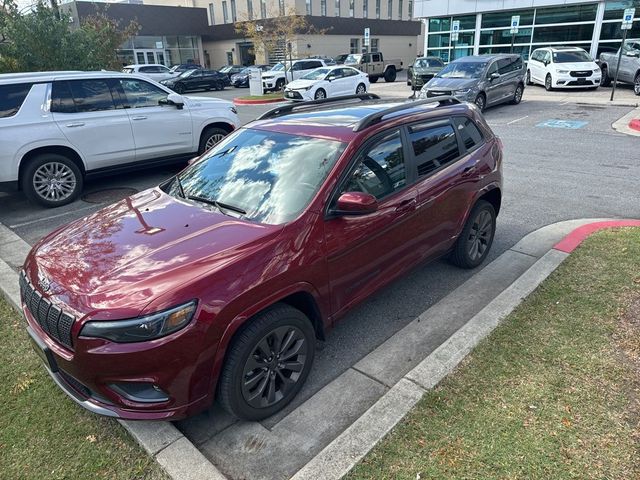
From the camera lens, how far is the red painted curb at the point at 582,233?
5.15 meters

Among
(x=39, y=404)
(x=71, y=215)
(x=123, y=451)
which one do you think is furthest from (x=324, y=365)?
(x=71, y=215)

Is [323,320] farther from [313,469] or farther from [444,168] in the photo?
[444,168]

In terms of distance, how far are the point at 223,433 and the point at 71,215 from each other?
530 cm

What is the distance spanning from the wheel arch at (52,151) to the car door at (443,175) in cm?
574

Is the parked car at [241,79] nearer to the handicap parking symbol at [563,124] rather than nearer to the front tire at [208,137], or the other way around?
the handicap parking symbol at [563,124]

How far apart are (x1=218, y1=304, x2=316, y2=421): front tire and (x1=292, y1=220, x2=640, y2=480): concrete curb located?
0.53 metres

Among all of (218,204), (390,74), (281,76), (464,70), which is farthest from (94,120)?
(390,74)

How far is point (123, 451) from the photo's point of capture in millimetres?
2766

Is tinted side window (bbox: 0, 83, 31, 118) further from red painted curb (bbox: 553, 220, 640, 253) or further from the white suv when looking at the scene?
red painted curb (bbox: 553, 220, 640, 253)

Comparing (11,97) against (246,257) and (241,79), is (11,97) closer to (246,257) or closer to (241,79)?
(246,257)

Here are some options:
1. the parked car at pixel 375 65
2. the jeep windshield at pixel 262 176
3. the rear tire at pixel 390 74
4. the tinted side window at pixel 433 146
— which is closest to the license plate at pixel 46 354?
the jeep windshield at pixel 262 176

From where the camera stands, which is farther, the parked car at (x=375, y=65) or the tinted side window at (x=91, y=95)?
the parked car at (x=375, y=65)

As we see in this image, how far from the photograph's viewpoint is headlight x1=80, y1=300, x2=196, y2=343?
2471mm

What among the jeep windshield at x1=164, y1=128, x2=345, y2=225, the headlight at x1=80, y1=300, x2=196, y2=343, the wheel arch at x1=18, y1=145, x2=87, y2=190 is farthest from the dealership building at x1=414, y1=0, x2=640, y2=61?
the headlight at x1=80, y1=300, x2=196, y2=343
